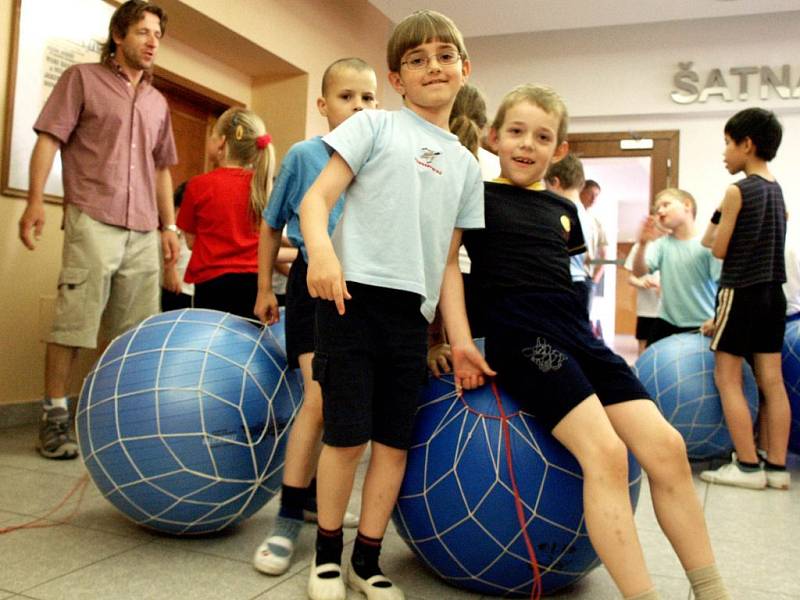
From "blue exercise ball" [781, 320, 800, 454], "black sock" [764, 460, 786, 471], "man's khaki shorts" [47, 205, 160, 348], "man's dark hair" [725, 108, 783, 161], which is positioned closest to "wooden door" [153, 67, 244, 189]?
"man's khaki shorts" [47, 205, 160, 348]

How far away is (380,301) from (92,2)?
2.99 meters

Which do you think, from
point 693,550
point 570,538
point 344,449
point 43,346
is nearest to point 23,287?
point 43,346

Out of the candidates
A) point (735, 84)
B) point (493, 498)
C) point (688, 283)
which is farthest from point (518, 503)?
point (735, 84)

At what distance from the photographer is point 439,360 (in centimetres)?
183

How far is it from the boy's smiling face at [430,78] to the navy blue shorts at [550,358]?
0.46 meters

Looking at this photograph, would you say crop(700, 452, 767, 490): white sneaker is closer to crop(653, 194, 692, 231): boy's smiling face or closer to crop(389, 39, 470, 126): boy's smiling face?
crop(653, 194, 692, 231): boy's smiling face

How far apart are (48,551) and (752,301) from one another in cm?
259

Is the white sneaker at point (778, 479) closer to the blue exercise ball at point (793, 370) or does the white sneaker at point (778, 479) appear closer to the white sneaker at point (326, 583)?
the blue exercise ball at point (793, 370)

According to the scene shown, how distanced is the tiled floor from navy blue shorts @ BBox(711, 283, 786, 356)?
2.39 feet

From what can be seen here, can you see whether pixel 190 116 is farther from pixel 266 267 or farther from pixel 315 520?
pixel 315 520

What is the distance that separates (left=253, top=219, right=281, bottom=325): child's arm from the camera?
2041 millimetres

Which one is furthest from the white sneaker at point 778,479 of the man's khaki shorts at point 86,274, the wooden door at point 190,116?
the wooden door at point 190,116

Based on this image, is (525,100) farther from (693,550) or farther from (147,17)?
(147,17)

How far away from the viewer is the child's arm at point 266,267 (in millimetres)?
2041
